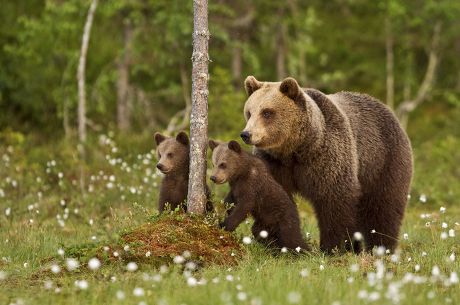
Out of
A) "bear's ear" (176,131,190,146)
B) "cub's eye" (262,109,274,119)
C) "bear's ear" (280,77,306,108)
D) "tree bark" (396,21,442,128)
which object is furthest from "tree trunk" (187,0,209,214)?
"tree bark" (396,21,442,128)

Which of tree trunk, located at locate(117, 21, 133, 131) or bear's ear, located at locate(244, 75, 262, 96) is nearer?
bear's ear, located at locate(244, 75, 262, 96)

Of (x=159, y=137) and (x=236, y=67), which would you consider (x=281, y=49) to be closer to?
(x=236, y=67)

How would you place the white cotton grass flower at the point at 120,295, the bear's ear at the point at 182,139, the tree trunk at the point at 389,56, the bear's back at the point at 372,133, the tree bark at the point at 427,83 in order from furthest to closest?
1. the tree bark at the point at 427,83
2. the tree trunk at the point at 389,56
3. the bear's back at the point at 372,133
4. the bear's ear at the point at 182,139
5. the white cotton grass flower at the point at 120,295

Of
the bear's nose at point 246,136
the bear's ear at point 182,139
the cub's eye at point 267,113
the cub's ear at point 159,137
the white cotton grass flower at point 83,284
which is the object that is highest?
the cub's eye at point 267,113

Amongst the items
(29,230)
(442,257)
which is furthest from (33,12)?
(442,257)

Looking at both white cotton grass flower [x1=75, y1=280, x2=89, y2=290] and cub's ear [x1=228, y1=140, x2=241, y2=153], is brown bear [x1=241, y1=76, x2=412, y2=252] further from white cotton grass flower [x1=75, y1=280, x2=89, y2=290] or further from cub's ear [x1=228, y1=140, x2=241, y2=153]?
white cotton grass flower [x1=75, y1=280, x2=89, y2=290]

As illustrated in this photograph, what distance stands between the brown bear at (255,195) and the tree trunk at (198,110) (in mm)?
207

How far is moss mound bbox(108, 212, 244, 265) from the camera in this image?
7.13 m

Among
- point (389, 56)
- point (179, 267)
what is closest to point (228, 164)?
point (179, 267)

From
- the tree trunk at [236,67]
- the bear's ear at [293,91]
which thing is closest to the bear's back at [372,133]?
the bear's ear at [293,91]

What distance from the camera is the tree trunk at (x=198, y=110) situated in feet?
25.6

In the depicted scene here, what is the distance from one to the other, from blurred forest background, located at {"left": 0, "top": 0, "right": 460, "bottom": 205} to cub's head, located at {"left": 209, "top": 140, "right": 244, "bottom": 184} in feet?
21.8

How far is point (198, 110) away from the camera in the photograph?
7.82 meters

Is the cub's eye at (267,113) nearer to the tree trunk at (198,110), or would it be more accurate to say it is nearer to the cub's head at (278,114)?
the cub's head at (278,114)
